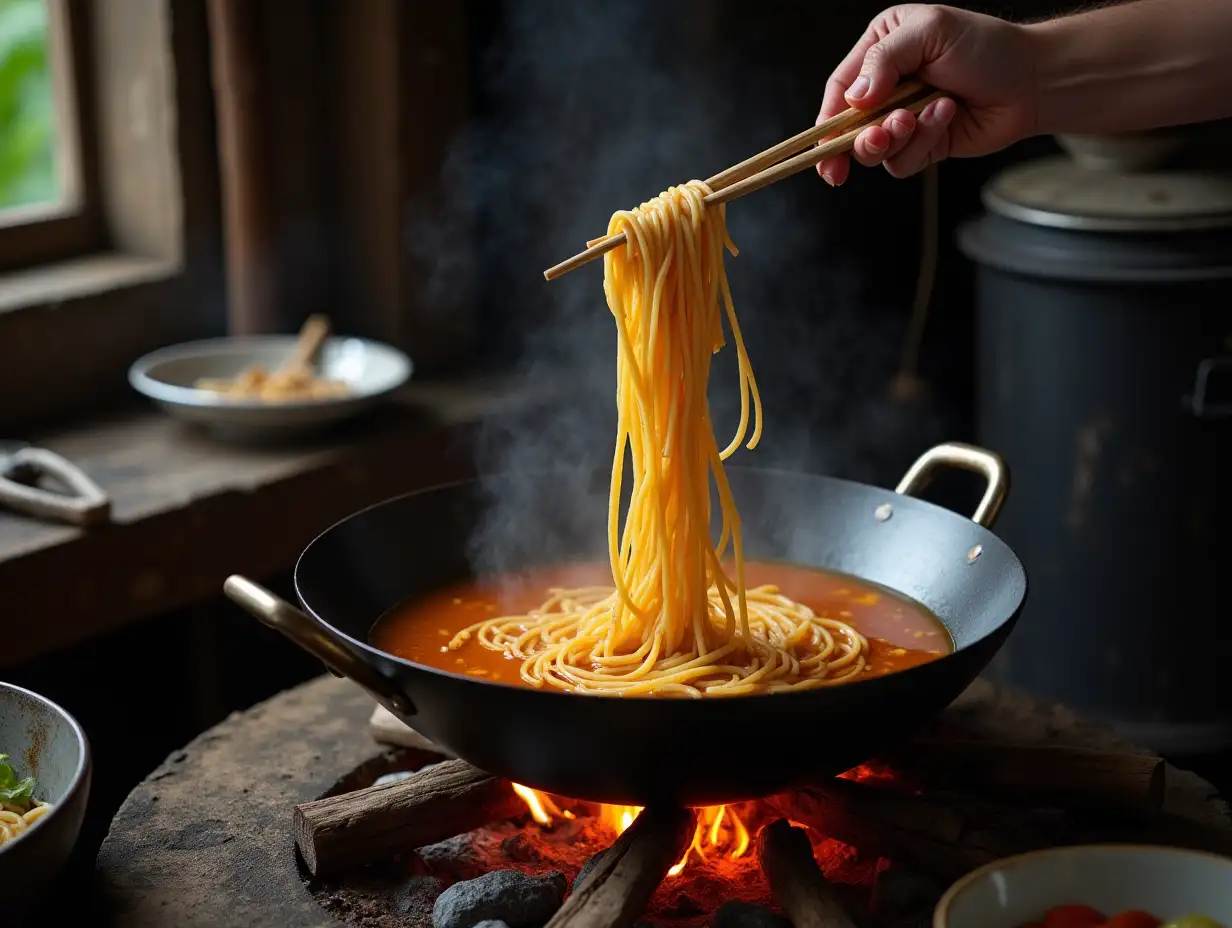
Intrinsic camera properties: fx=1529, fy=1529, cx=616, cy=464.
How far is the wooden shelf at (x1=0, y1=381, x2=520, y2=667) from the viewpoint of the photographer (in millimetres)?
3293

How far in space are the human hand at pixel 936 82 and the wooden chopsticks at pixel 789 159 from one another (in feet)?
0.07

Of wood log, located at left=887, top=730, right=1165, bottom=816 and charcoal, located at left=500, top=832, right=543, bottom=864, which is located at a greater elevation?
wood log, located at left=887, top=730, right=1165, bottom=816

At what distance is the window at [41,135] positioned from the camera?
13.8 feet

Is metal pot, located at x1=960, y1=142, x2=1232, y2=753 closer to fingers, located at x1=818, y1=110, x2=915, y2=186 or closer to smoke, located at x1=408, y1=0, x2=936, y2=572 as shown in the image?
smoke, located at x1=408, y1=0, x2=936, y2=572

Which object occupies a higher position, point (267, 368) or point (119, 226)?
point (119, 226)

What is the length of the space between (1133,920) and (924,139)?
1.34m

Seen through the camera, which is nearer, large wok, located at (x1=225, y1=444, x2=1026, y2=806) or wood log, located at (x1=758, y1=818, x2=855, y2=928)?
large wok, located at (x1=225, y1=444, x2=1026, y2=806)

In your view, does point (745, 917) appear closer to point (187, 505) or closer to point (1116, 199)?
point (187, 505)

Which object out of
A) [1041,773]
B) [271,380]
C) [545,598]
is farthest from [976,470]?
[271,380]

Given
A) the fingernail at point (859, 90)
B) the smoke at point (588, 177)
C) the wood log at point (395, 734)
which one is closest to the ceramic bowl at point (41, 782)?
the wood log at point (395, 734)

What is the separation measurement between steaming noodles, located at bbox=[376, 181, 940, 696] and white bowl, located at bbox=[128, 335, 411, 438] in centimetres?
156

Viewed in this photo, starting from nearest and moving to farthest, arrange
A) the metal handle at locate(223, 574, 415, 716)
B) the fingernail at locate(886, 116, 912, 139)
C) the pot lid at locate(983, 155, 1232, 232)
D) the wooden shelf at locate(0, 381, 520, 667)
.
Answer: the metal handle at locate(223, 574, 415, 716)
the fingernail at locate(886, 116, 912, 139)
the wooden shelf at locate(0, 381, 520, 667)
the pot lid at locate(983, 155, 1232, 232)

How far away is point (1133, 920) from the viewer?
6.15 ft

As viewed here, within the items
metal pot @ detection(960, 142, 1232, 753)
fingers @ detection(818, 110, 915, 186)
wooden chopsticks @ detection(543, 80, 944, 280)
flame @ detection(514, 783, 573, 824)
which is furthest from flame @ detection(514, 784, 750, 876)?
metal pot @ detection(960, 142, 1232, 753)
